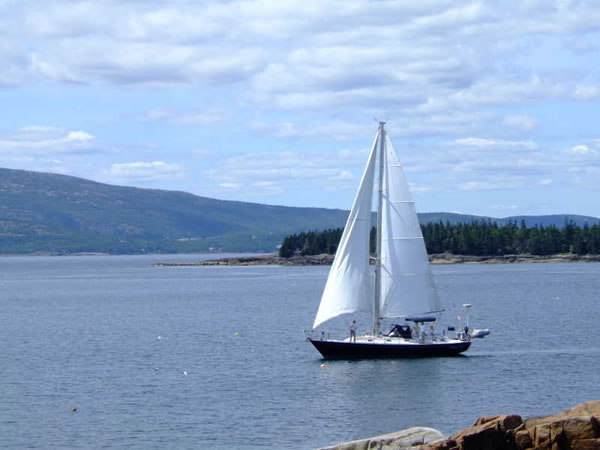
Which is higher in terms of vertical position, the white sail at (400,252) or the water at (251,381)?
the white sail at (400,252)

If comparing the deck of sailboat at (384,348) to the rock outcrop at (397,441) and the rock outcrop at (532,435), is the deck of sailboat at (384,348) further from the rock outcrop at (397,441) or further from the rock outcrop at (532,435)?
the rock outcrop at (532,435)

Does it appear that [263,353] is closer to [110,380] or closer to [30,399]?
[110,380]

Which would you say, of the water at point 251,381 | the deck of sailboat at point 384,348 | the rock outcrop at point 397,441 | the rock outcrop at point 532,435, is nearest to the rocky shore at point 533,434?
the rock outcrop at point 532,435

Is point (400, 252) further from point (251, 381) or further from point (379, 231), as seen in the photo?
point (251, 381)

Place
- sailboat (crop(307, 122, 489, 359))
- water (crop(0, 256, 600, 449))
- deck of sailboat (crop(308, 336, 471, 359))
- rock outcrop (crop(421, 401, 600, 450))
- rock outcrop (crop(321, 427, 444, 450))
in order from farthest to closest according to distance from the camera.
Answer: sailboat (crop(307, 122, 489, 359)) < deck of sailboat (crop(308, 336, 471, 359)) < water (crop(0, 256, 600, 449)) < rock outcrop (crop(321, 427, 444, 450)) < rock outcrop (crop(421, 401, 600, 450))

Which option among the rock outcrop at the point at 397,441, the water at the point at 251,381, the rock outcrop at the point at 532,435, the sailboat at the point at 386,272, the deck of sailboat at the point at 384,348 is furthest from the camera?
the sailboat at the point at 386,272

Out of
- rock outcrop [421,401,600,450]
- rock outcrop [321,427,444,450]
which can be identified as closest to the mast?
rock outcrop [321,427,444,450]

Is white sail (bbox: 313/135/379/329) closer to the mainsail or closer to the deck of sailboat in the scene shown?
the mainsail

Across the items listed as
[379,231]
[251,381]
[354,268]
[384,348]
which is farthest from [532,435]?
[379,231]

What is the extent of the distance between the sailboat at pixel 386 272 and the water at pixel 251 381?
1400mm

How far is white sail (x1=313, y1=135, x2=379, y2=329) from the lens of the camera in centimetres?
5653

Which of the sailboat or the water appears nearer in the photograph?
the water

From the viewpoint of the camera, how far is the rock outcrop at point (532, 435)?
26.3 m

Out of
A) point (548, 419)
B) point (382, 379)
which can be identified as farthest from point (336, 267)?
point (548, 419)
